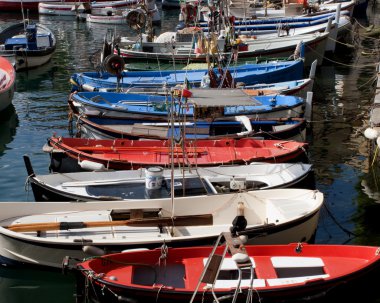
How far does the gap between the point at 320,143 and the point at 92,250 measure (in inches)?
500

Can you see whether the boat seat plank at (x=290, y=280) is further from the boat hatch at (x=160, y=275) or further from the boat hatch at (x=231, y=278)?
the boat hatch at (x=160, y=275)

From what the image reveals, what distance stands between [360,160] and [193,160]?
258 inches

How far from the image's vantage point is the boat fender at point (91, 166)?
18.2 meters

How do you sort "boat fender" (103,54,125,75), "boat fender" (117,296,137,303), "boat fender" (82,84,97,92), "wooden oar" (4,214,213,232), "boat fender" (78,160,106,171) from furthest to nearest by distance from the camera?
"boat fender" (82,84,97,92) < "boat fender" (103,54,125,75) < "boat fender" (78,160,106,171) < "wooden oar" (4,214,213,232) < "boat fender" (117,296,137,303)

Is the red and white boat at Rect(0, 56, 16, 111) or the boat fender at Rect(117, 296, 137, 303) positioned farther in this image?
the red and white boat at Rect(0, 56, 16, 111)

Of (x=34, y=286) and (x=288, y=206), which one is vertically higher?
(x=288, y=206)

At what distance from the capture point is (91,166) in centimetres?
1841

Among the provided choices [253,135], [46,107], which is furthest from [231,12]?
[253,135]

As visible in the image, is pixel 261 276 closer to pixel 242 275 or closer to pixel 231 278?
pixel 242 275

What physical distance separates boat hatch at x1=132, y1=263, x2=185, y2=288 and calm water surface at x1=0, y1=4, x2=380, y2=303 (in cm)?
210

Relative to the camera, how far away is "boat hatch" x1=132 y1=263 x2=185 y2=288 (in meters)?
13.0

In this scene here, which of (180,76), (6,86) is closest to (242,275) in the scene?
(180,76)

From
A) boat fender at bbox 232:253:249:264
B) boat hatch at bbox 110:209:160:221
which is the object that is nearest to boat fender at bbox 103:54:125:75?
boat hatch at bbox 110:209:160:221

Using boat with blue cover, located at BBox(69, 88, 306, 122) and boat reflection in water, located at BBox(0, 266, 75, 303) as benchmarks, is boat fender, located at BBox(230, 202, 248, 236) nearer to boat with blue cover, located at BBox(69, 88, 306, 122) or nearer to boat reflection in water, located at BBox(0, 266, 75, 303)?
boat reflection in water, located at BBox(0, 266, 75, 303)
